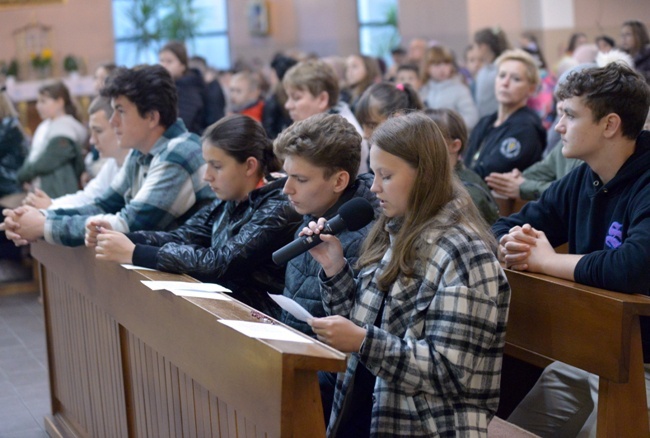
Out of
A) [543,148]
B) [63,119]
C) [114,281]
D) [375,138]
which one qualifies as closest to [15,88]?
[63,119]

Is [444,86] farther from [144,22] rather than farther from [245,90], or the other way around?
[144,22]

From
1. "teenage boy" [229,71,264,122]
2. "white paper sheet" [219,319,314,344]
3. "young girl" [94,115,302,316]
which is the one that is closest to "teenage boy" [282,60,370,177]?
"young girl" [94,115,302,316]

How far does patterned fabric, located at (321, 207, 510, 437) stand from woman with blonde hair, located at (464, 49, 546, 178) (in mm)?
2916

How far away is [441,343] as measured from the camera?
7.36 ft

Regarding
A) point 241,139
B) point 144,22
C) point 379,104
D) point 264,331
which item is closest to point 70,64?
point 144,22

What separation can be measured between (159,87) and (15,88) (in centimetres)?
925

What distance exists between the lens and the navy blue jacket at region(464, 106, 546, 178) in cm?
515

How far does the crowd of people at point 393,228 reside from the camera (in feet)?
7.50

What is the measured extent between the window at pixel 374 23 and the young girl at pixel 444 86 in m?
9.47

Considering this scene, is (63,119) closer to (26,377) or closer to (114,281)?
(26,377)

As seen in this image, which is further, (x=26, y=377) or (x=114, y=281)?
(x=26, y=377)

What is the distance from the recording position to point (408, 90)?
14.7 feet

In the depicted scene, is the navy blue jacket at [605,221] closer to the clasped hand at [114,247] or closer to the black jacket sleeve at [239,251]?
the black jacket sleeve at [239,251]

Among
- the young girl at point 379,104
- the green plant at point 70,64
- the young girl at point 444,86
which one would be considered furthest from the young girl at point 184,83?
the green plant at point 70,64
